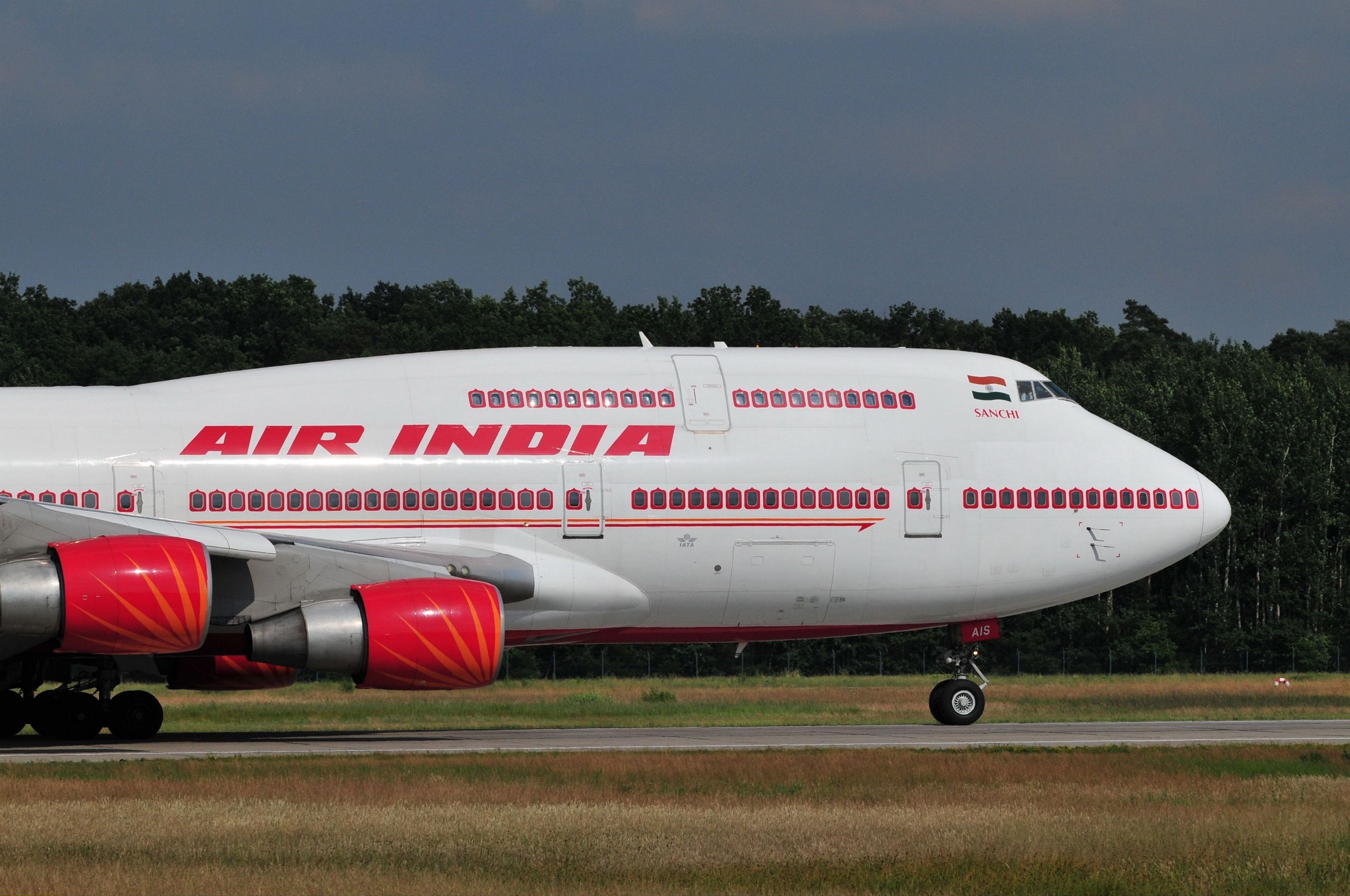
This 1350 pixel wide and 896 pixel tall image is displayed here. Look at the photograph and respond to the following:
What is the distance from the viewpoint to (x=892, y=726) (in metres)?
28.7

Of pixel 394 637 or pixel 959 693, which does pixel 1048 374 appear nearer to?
pixel 959 693

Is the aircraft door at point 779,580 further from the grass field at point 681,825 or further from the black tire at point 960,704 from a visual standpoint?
the grass field at point 681,825

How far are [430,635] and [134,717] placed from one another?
5.29m

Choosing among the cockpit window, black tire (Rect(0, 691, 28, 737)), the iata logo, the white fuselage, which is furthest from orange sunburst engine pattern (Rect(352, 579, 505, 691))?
the cockpit window

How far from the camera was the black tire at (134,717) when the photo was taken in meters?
25.1

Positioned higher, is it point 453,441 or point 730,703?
point 453,441

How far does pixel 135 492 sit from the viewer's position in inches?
957

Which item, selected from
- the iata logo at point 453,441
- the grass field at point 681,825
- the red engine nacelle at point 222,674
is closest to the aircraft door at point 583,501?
the iata logo at point 453,441

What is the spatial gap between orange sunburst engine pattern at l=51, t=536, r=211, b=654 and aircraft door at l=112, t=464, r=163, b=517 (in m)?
2.10

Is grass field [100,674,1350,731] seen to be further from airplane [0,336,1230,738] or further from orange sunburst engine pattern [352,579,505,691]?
orange sunburst engine pattern [352,579,505,691]

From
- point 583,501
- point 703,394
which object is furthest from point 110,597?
point 703,394

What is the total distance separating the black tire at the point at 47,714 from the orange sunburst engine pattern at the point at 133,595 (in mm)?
3429

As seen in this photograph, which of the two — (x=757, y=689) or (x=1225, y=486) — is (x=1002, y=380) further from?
(x=1225, y=486)

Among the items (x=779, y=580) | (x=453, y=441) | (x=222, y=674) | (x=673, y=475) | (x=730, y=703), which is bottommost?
(x=730, y=703)
